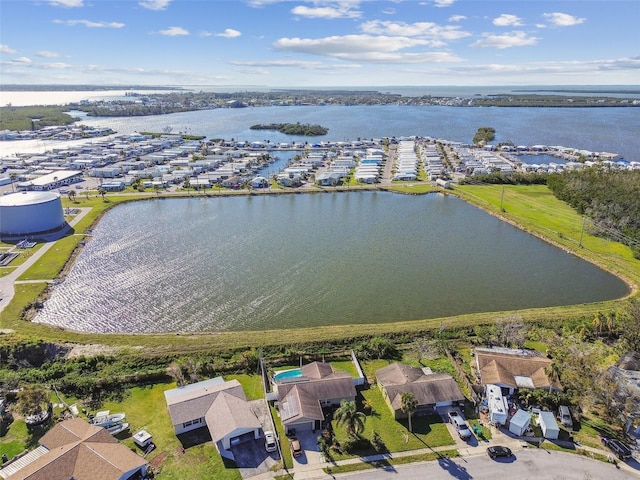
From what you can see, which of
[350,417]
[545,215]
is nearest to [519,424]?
[350,417]

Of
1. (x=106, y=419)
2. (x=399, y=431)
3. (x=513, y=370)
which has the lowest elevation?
(x=399, y=431)

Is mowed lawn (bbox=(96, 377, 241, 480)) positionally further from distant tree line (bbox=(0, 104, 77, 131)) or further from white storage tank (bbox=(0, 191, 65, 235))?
distant tree line (bbox=(0, 104, 77, 131))

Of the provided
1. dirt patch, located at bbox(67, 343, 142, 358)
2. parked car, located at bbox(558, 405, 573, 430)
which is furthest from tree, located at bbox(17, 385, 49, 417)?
parked car, located at bbox(558, 405, 573, 430)

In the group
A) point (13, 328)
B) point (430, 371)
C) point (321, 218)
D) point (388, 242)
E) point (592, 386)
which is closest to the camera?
point (592, 386)

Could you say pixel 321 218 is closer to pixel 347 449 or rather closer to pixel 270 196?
pixel 270 196

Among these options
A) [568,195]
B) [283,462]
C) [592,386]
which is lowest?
[283,462]

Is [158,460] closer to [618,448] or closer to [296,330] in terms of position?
[296,330]

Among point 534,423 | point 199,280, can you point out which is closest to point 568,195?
point 534,423
